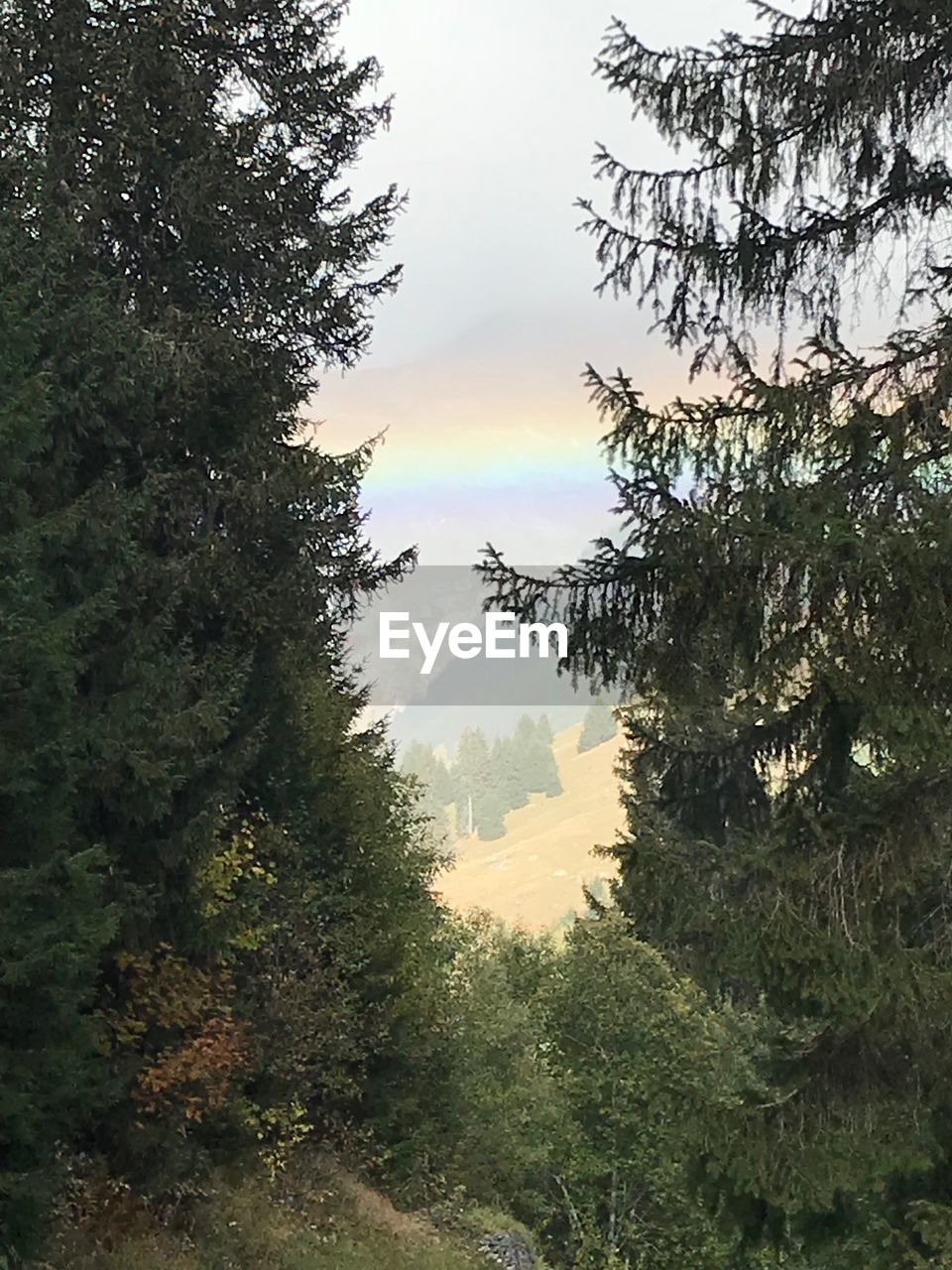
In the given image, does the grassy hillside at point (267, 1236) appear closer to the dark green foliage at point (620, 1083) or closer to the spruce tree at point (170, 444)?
the spruce tree at point (170, 444)

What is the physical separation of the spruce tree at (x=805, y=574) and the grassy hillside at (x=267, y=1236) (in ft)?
17.5

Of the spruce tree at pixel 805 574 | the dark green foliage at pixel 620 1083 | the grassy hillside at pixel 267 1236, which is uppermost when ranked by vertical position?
the spruce tree at pixel 805 574

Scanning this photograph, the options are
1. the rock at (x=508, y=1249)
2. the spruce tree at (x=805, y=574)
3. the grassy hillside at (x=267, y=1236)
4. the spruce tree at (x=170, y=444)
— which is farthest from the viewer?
the rock at (x=508, y=1249)

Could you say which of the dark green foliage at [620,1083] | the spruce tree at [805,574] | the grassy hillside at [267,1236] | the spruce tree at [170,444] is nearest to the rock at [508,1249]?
the grassy hillside at [267,1236]

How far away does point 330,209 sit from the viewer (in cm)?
1376

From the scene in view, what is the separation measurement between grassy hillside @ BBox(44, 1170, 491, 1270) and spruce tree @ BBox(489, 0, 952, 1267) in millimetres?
5323

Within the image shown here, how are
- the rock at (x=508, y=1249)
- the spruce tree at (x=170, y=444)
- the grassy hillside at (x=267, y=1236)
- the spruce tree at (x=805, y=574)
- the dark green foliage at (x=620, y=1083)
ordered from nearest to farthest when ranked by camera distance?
the spruce tree at (x=805, y=574) < the grassy hillside at (x=267, y=1236) < the spruce tree at (x=170, y=444) < the rock at (x=508, y=1249) < the dark green foliage at (x=620, y=1083)

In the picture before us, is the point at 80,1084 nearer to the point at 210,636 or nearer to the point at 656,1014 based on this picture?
the point at 210,636

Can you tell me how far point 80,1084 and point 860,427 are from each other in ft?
23.5

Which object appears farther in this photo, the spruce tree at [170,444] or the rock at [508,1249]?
the rock at [508,1249]

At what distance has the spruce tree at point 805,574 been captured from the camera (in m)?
5.09

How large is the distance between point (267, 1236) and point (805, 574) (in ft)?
29.1

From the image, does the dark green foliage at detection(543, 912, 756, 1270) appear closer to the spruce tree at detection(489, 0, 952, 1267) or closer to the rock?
the rock

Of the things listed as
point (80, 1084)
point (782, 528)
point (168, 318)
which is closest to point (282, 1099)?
point (80, 1084)
